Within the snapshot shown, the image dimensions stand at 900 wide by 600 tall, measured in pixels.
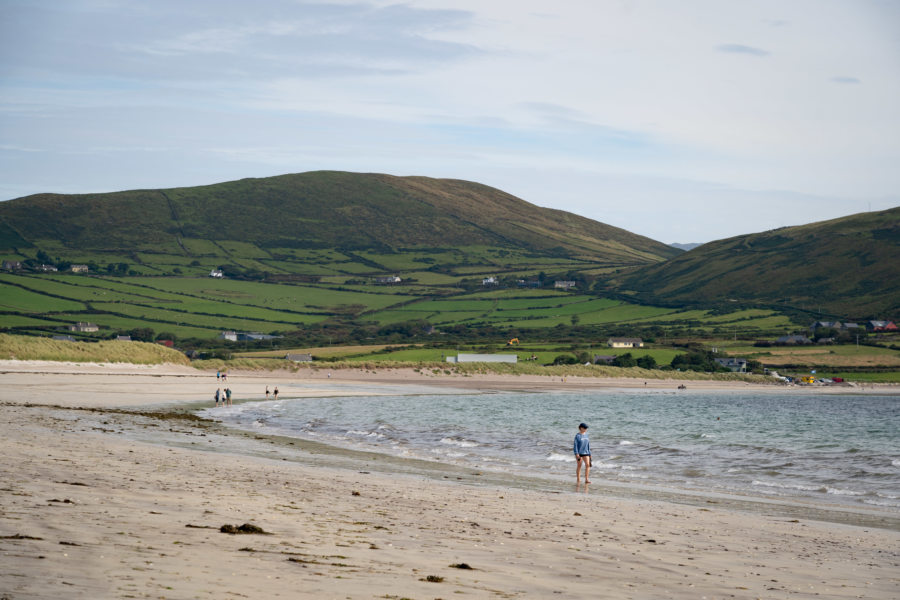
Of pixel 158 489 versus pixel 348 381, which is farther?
pixel 348 381

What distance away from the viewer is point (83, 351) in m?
83.1

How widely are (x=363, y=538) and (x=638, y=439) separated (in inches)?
1058

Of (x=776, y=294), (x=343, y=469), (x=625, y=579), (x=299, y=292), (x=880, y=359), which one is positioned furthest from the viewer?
(x=776, y=294)

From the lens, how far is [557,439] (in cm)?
3622

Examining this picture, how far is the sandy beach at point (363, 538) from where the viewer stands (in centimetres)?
877

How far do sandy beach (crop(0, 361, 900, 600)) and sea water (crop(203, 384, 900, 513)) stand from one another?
5.29 m

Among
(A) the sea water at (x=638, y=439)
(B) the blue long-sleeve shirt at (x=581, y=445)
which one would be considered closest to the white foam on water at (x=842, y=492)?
(A) the sea water at (x=638, y=439)

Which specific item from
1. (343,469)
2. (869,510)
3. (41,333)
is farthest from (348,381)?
(869,510)

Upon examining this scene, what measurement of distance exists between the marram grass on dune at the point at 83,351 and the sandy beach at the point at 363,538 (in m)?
59.8

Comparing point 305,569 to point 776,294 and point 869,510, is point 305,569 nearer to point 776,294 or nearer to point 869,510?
point 869,510

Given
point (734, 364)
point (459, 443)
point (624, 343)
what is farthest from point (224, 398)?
point (734, 364)

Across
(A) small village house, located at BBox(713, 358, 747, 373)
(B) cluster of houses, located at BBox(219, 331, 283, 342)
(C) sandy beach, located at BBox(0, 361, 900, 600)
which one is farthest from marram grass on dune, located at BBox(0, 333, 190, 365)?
(A) small village house, located at BBox(713, 358, 747, 373)

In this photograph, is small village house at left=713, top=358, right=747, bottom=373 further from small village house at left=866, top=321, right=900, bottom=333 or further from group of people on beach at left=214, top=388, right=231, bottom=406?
group of people on beach at left=214, top=388, right=231, bottom=406

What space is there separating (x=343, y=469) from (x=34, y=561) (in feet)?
49.8
